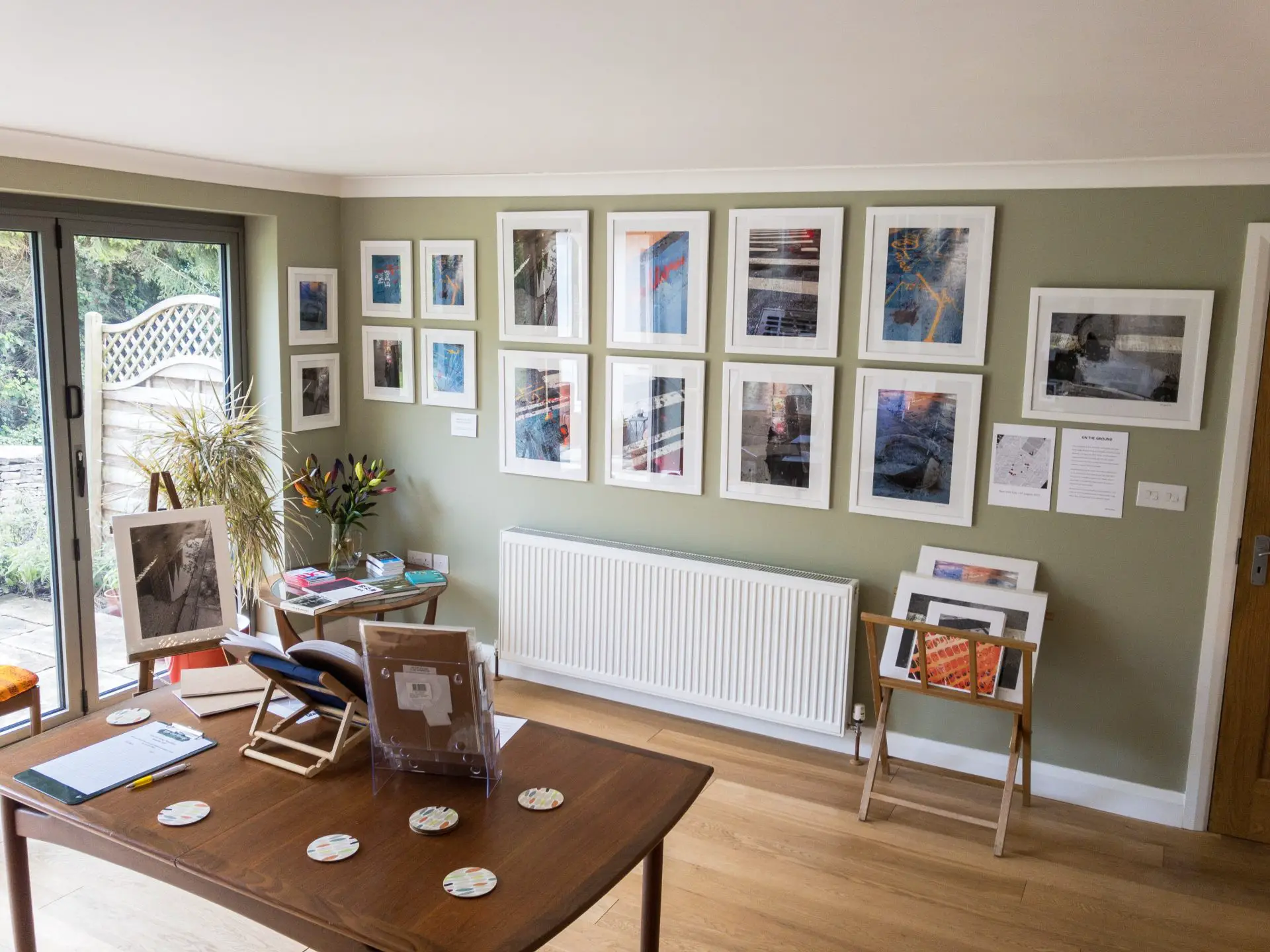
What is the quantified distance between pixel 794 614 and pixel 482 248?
7.74 feet

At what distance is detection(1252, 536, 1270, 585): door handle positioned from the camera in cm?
376

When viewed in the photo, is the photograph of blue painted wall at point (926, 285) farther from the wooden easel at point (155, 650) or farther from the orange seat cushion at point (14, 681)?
the orange seat cushion at point (14, 681)

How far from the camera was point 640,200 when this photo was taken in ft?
15.3

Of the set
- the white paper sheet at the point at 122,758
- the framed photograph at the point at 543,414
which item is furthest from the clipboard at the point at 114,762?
the framed photograph at the point at 543,414

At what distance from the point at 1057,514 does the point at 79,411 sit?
4095mm

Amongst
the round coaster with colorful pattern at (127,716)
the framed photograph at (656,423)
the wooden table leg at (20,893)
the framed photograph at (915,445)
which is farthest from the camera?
the framed photograph at (656,423)

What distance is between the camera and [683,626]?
4.73 meters

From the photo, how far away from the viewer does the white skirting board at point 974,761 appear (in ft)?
13.3

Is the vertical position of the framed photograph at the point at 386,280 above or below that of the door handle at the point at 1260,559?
above

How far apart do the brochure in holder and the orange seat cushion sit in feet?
6.68

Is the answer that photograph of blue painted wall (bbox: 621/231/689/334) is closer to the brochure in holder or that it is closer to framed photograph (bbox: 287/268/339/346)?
framed photograph (bbox: 287/268/339/346)

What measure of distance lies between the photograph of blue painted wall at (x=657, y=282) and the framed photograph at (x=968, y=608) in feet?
5.07

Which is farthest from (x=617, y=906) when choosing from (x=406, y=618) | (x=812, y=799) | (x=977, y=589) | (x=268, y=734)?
(x=406, y=618)

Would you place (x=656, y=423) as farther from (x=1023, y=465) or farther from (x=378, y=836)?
(x=378, y=836)
